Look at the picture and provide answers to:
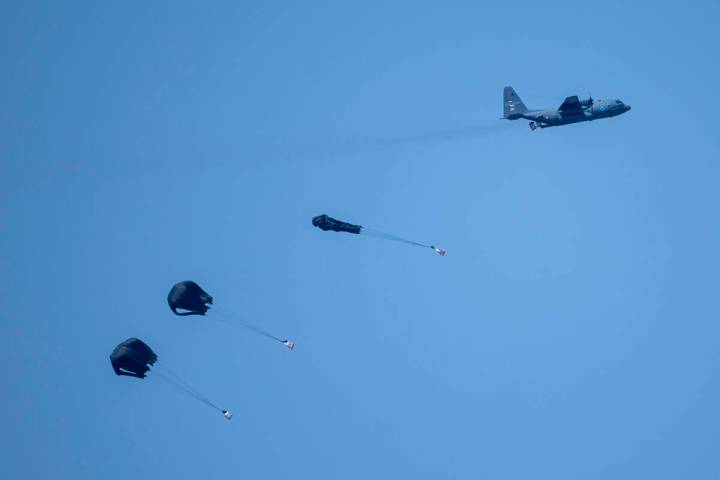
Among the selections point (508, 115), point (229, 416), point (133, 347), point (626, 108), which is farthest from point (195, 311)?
point (626, 108)

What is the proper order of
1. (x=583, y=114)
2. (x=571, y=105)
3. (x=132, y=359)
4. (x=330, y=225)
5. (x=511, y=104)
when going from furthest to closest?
(x=511, y=104) → (x=583, y=114) → (x=571, y=105) → (x=330, y=225) → (x=132, y=359)

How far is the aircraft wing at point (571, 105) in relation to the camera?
7250 centimetres

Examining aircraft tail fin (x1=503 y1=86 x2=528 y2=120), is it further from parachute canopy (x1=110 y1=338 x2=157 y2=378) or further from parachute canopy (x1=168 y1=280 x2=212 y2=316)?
parachute canopy (x1=110 y1=338 x2=157 y2=378)

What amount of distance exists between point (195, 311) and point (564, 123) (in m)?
53.0

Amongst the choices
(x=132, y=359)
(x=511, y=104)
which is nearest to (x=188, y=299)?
(x=132, y=359)

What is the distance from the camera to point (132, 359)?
203 feet

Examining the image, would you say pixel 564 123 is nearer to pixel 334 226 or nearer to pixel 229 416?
pixel 334 226

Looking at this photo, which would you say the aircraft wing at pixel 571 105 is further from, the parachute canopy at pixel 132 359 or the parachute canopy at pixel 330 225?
the parachute canopy at pixel 132 359

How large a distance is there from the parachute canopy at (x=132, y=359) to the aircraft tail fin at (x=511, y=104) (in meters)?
56.2

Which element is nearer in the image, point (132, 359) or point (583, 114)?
point (132, 359)

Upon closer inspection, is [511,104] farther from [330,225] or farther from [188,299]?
[188,299]

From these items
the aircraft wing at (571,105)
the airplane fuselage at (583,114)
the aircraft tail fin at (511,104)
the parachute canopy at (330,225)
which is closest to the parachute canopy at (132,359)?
the parachute canopy at (330,225)

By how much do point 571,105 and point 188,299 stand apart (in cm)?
5385

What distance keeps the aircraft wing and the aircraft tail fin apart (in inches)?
249
